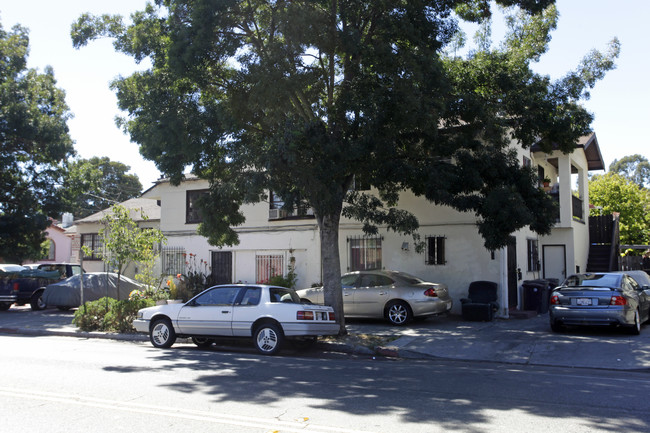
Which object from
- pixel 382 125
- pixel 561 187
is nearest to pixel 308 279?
pixel 382 125

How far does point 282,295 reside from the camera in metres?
11.7

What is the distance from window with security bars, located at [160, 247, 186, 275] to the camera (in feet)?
74.8

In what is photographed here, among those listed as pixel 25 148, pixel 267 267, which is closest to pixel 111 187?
pixel 25 148

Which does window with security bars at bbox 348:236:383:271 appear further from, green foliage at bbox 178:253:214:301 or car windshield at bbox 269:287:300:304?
car windshield at bbox 269:287:300:304

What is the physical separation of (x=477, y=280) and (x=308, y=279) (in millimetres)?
6131

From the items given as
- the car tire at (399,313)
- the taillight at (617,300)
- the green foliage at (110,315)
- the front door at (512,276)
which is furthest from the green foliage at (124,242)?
the taillight at (617,300)

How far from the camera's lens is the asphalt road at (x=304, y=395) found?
5805 mm

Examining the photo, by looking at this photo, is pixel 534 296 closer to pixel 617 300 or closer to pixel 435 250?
pixel 435 250

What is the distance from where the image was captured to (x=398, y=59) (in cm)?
1217

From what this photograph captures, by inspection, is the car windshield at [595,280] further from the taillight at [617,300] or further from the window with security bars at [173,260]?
the window with security bars at [173,260]

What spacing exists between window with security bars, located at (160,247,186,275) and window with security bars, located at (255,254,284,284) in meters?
3.67

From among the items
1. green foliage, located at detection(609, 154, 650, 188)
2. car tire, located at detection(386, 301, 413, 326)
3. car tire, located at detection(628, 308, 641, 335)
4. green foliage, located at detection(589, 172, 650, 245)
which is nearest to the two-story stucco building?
car tire, located at detection(386, 301, 413, 326)

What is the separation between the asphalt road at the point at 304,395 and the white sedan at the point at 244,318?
2.16ft

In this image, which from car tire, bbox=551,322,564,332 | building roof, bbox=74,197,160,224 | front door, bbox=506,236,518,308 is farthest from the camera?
building roof, bbox=74,197,160,224
